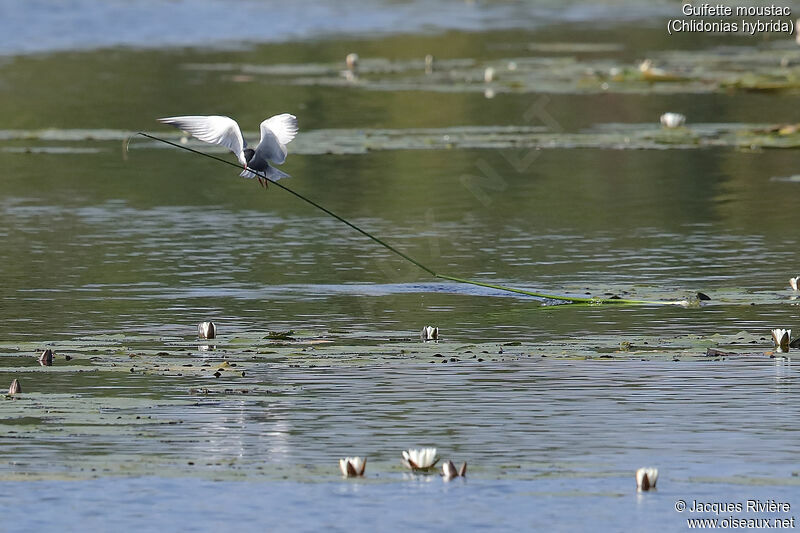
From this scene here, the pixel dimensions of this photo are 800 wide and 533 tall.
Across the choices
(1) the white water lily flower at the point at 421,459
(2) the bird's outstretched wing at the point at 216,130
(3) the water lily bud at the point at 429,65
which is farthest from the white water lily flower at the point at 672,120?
(1) the white water lily flower at the point at 421,459

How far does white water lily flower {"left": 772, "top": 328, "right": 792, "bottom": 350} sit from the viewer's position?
9.00 m

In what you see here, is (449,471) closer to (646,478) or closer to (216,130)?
(646,478)

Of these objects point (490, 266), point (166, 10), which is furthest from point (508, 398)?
point (166, 10)

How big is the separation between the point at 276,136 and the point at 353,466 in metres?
2.39

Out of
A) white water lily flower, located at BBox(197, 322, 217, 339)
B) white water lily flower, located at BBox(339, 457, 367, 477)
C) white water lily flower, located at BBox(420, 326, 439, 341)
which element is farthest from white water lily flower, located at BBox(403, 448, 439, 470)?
white water lily flower, located at BBox(197, 322, 217, 339)

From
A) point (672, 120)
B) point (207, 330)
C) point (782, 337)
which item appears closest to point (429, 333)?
point (207, 330)

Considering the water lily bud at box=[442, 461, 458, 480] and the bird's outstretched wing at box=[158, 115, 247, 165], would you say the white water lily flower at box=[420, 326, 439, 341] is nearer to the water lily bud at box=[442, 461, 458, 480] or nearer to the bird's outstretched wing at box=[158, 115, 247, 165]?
the bird's outstretched wing at box=[158, 115, 247, 165]

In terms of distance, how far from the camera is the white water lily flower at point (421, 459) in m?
6.84

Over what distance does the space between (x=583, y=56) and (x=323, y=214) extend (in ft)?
51.7

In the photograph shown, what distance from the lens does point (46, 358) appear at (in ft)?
28.7

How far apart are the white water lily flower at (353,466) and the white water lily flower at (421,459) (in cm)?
19

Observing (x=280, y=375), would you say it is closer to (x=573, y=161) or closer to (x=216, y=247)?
(x=216, y=247)

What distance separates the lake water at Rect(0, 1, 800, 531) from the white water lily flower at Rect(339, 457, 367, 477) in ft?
0.15

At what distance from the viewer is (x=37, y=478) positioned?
6.78m
